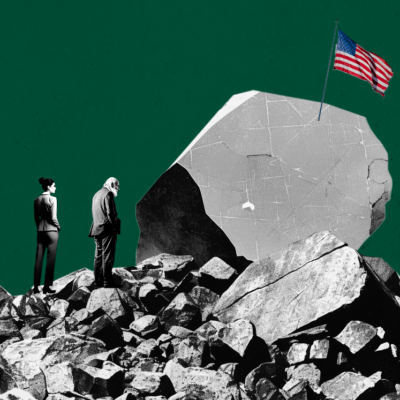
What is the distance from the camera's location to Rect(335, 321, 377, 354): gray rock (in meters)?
6.52

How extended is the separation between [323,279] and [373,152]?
2595 mm

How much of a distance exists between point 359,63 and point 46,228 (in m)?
4.30

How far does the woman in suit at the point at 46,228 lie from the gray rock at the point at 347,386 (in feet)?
12.5

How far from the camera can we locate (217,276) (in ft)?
26.4

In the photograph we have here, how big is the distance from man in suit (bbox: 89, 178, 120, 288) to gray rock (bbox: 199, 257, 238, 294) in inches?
43.1

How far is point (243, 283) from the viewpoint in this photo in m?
7.62

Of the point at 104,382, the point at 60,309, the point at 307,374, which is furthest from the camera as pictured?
the point at 60,309

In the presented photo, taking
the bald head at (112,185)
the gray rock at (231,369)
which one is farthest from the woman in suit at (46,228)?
the gray rock at (231,369)

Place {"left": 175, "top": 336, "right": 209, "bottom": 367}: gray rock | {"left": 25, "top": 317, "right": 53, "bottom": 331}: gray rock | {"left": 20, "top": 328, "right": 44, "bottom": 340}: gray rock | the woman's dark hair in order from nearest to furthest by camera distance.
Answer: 1. {"left": 175, "top": 336, "right": 209, "bottom": 367}: gray rock
2. {"left": 20, "top": 328, "right": 44, "bottom": 340}: gray rock
3. {"left": 25, "top": 317, "right": 53, "bottom": 331}: gray rock
4. the woman's dark hair

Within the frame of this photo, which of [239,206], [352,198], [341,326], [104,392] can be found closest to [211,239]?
[239,206]

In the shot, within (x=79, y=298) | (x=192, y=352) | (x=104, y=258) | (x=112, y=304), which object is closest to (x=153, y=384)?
(x=192, y=352)

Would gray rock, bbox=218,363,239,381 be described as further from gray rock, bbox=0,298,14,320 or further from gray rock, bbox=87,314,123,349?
gray rock, bbox=0,298,14,320

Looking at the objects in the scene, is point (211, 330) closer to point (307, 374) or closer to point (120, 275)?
point (307, 374)

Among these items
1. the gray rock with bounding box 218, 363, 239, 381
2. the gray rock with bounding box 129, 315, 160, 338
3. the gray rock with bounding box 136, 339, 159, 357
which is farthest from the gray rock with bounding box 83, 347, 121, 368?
the gray rock with bounding box 218, 363, 239, 381
